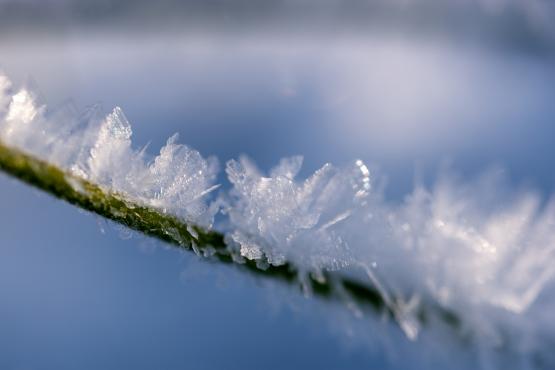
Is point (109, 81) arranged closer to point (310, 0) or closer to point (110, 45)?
point (110, 45)

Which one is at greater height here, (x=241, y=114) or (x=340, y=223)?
(x=241, y=114)

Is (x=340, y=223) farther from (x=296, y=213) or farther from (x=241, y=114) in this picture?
(x=241, y=114)

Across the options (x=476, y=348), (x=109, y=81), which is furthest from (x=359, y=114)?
(x=476, y=348)

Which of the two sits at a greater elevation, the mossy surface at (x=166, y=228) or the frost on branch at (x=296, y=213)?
the frost on branch at (x=296, y=213)

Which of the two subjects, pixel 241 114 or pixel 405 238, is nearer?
pixel 405 238

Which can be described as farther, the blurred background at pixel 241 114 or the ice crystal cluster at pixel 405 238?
the blurred background at pixel 241 114

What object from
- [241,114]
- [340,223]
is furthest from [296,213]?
[241,114]
